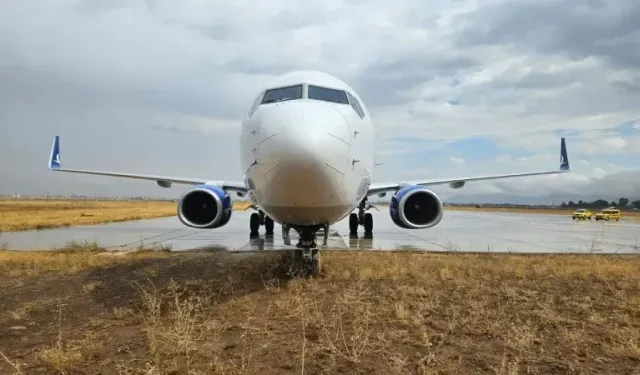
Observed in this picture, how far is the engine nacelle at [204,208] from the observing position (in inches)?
384

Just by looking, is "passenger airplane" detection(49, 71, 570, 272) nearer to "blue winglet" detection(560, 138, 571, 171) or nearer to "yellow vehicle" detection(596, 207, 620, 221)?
"blue winglet" detection(560, 138, 571, 171)

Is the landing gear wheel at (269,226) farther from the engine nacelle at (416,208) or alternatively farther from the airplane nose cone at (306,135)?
the airplane nose cone at (306,135)

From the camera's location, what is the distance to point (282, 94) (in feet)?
23.4

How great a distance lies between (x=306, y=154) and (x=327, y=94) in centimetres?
200

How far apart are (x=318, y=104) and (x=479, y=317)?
11.6ft

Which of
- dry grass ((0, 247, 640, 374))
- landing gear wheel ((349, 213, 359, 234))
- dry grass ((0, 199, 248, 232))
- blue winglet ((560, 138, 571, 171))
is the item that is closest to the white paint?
dry grass ((0, 247, 640, 374))

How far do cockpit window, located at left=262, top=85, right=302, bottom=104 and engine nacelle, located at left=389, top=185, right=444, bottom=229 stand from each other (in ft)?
12.5

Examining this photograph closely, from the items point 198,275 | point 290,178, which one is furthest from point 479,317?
point 198,275

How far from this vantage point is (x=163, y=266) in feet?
32.8

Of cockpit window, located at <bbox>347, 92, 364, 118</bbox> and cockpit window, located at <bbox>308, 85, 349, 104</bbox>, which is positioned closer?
cockpit window, located at <bbox>308, 85, 349, 104</bbox>

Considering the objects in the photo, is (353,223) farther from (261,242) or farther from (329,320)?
(329,320)

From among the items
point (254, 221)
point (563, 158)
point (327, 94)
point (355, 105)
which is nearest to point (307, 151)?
point (327, 94)

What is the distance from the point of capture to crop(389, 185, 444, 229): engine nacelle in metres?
9.56

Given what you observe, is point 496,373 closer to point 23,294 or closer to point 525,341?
point 525,341
